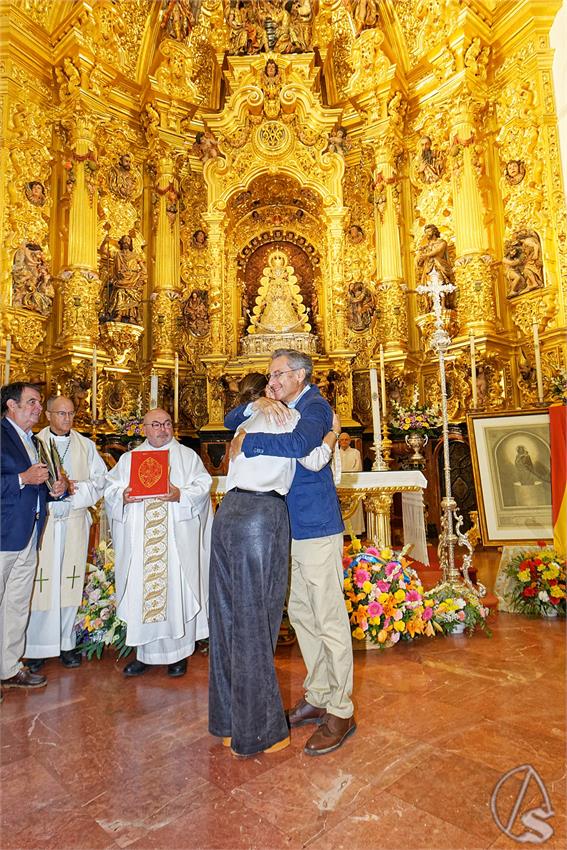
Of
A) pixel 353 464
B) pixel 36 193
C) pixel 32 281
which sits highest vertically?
pixel 36 193

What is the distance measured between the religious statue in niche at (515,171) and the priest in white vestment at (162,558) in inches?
325

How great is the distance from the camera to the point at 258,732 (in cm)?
241

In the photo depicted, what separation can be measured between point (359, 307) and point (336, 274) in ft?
2.70

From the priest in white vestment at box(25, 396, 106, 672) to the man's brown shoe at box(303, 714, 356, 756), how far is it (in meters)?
2.10

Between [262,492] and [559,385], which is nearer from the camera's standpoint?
[262,492]

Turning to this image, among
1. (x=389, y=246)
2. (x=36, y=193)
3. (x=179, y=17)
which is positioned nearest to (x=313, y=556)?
(x=389, y=246)

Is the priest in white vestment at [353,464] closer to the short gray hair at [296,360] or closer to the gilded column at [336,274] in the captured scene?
the gilded column at [336,274]

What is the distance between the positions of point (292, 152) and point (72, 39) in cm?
433

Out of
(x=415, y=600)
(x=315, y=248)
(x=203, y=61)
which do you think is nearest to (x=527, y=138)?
(x=315, y=248)

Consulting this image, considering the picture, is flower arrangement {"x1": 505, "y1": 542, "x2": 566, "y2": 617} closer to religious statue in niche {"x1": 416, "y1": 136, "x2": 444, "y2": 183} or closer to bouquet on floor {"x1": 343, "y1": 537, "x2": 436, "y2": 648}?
bouquet on floor {"x1": 343, "y1": 537, "x2": 436, "y2": 648}

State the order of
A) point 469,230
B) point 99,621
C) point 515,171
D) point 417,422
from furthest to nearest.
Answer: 1. point 469,230
2. point 515,171
3. point 417,422
4. point 99,621

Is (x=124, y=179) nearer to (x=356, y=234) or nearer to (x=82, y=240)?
(x=82, y=240)

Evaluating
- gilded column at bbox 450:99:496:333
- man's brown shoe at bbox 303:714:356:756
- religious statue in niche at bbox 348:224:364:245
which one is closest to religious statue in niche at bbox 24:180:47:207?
religious statue in niche at bbox 348:224:364:245

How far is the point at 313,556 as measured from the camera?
8.84 ft
